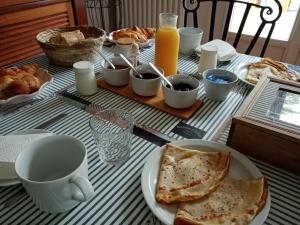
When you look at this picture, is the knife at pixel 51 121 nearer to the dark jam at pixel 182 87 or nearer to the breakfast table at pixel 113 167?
the breakfast table at pixel 113 167

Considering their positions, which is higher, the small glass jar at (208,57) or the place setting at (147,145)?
the small glass jar at (208,57)

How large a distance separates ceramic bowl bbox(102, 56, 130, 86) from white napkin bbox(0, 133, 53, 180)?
0.35 meters

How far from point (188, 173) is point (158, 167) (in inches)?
2.7

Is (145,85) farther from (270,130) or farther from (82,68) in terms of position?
(270,130)

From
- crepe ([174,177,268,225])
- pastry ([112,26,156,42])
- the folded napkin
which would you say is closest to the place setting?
crepe ([174,177,268,225])

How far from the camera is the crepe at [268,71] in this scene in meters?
0.92

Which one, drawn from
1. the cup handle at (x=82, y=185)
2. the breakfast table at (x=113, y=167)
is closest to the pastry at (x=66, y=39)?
the breakfast table at (x=113, y=167)

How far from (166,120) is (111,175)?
0.25m

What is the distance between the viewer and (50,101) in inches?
32.2

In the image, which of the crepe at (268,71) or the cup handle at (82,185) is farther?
the crepe at (268,71)

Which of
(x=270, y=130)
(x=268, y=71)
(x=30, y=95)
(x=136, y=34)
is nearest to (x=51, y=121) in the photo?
(x=30, y=95)

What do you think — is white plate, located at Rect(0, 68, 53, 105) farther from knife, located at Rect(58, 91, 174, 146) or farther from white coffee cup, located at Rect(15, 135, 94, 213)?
white coffee cup, located at Rect(15, 135, 94, 213)

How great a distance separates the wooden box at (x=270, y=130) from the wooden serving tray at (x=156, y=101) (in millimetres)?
175

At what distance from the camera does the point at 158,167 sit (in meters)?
0.54
